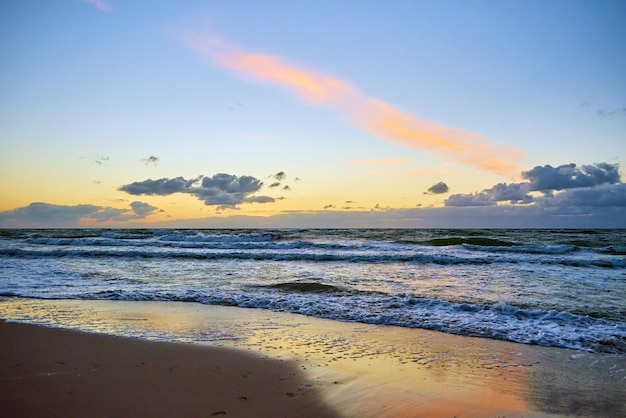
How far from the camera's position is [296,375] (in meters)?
5.50

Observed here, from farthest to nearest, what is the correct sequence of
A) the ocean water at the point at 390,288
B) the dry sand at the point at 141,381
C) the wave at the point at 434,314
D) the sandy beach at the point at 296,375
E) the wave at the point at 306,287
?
the wave at the point at 306,287 < the ocean water at the point at 390,288 < the wave at the point at 434,314 < the sandy beach at the point at 296,375 < the dry sand at the point at 141,381

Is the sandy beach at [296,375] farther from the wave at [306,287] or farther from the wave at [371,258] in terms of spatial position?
the wave at [371,258]

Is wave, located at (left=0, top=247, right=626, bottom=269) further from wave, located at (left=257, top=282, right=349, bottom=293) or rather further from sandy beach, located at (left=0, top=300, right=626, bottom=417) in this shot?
sandy beach, located at (left=0, top=300, right=626, bottom=417)

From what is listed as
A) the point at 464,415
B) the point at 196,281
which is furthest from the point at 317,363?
the point at 196,281

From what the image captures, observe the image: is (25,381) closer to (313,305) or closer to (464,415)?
(464,415)

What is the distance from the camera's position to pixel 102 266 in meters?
19.3

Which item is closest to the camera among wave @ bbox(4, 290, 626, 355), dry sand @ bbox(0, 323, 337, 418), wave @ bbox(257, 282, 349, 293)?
dry sand @ bbox(0, 323, 337, 418)

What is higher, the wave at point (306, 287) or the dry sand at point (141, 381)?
the dry sand at point (141, 381)

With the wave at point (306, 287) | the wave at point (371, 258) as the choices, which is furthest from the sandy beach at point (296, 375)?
the wave at point (371, 258)

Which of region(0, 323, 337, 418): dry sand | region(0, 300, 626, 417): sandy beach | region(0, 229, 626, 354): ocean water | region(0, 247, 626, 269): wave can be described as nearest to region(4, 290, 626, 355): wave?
region(0, 229, 626, 354): ocean water

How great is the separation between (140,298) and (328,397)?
783cm

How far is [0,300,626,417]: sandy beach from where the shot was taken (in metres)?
4.54

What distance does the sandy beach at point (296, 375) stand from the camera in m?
4.54

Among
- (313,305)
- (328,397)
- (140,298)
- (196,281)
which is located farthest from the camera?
(196,281)
